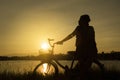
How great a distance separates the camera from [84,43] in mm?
10398

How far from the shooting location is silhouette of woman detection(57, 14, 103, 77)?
33.9 feet

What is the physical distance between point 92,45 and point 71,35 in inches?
31.5

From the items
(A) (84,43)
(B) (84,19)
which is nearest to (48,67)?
(A) (84,43)

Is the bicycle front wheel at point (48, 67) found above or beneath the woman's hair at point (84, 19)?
beneath

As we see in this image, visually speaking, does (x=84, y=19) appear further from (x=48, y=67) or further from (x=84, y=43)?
(x=48, y=67)

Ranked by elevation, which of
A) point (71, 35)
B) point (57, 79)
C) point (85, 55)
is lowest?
point (57, 79)

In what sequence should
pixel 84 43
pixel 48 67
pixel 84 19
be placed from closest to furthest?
pixel 84 19, pixel 84 43, pixel 48 67

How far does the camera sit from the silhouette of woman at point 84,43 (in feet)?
33.9

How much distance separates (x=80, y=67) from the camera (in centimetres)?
1048

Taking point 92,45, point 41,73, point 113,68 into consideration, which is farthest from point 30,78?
point 113,68

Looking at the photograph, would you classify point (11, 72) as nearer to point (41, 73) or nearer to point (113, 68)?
point (41, 73)

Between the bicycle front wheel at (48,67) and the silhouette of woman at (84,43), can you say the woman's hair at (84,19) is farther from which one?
the bicycle front wheel at (48,67)

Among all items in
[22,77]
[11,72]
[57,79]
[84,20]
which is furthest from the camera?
[11,72]

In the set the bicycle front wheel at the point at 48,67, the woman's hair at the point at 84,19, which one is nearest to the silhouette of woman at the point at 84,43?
the woman's hair at the point at 84,19
